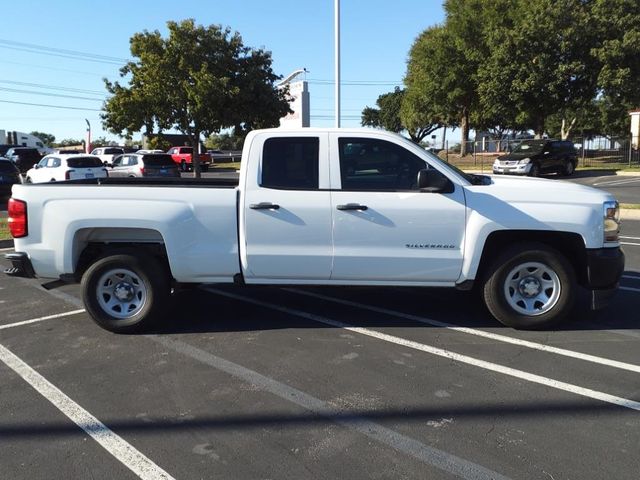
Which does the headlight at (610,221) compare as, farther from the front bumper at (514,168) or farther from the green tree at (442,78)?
the green tree at (442,78)

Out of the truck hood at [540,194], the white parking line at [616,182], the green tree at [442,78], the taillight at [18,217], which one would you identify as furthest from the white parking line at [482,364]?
the green tree at [442,78]

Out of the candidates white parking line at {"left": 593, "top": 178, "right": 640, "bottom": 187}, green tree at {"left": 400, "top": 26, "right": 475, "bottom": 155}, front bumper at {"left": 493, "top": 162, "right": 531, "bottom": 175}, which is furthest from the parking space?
green tree at {"left": 400, "top": 26, "right": 475, "bottom": 155}

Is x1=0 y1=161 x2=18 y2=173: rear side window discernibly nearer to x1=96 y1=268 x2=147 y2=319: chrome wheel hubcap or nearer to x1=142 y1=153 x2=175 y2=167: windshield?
x1=142 y1=153 x2=175 y2=167: windshield

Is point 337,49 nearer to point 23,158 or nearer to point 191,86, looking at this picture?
point 191,86

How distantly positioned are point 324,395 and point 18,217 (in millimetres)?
3395

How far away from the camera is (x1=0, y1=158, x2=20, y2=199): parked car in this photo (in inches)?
703

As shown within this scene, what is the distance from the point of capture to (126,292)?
5.43m

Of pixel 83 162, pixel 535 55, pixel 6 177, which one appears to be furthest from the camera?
pixel 535 55

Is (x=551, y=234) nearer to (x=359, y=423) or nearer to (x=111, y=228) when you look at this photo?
(x=359, y=423)

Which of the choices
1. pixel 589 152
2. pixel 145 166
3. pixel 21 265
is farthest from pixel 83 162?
pixel 589 152

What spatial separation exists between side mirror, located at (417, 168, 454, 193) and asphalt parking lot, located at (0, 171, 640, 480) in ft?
4.49

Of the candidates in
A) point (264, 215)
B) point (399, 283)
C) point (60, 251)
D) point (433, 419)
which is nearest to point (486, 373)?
point (433, 419)

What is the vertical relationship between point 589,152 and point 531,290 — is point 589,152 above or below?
above

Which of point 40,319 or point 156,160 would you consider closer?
point 40,319
